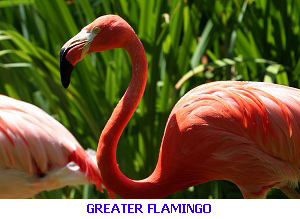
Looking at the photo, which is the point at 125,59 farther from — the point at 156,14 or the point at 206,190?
the point at 206,190

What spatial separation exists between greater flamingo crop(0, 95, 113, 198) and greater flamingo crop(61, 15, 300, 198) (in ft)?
1.39

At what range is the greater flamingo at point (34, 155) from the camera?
8.79 feet

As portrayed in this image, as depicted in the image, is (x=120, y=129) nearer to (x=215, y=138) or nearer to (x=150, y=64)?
(x=215, y=138)

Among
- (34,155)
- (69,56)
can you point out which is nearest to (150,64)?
(34,155)

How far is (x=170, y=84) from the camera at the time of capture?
316 cm

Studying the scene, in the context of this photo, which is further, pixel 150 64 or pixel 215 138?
pixel 150 64

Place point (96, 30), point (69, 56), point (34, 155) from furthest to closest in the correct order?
point (34, 155)
point (96, 30)
point (69, 56)

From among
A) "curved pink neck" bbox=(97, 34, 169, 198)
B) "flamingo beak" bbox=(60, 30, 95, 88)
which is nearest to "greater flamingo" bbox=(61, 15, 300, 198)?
"curved pink neck" bbox=(97, 34, 169, 198)

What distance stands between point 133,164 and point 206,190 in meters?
0.43

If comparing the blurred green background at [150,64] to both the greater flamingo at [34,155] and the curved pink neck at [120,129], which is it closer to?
the greater flamingo at [34,155]

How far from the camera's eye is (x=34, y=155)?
270 centimetres

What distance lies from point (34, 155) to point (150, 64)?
2.68 feet

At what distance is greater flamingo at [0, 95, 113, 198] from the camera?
105 inches

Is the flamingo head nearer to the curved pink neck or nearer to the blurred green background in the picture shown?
the curved pink neck
